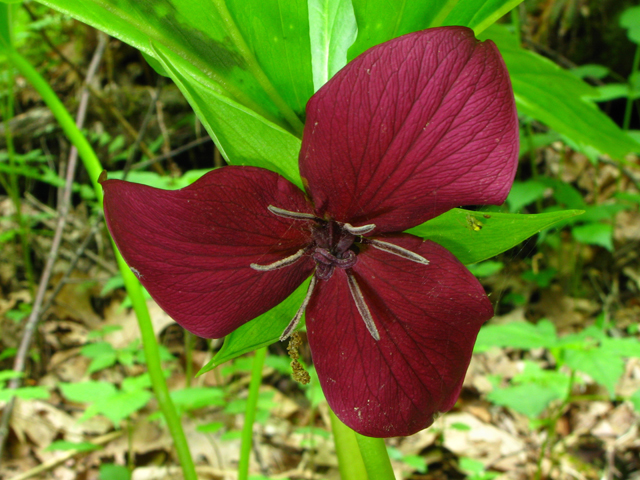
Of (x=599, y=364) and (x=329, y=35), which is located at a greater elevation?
(x=329, y=35)

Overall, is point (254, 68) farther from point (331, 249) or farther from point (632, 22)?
point (632, 22)

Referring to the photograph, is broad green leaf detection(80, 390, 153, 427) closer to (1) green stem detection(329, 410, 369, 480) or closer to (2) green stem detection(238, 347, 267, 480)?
(2) green stem detection(238, 347, 267, 480)

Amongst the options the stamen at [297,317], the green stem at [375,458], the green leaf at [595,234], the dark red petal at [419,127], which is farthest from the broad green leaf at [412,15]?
the green leaf at [595,234]

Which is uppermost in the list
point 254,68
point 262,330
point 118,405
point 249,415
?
point 254,68

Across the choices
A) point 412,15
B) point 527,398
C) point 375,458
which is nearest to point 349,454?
point 375,458

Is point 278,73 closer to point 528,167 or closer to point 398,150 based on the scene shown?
point 398,150

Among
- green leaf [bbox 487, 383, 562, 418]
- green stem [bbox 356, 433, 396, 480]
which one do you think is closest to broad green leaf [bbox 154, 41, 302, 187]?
green stem [bbox 356, 433, 396, 480]

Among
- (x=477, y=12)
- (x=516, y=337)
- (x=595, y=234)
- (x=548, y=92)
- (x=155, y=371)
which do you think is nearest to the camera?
(x=477, y=12)
